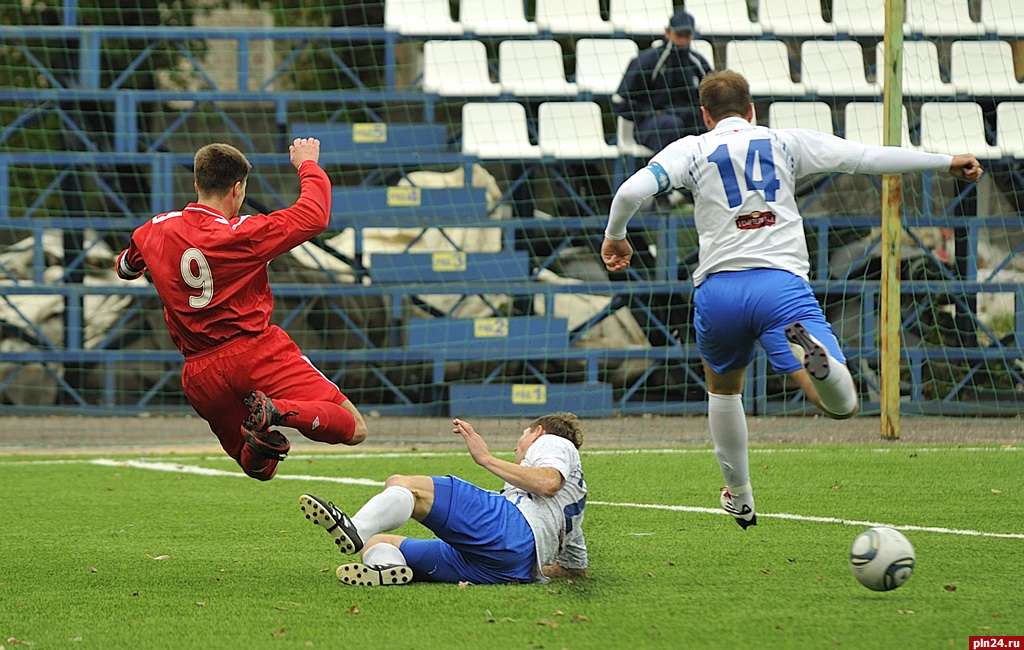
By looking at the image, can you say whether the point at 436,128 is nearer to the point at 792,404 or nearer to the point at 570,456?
the point at 792,404

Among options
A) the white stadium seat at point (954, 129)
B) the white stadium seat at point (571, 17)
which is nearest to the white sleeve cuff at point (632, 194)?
the white stadium seat at point (954, 129)

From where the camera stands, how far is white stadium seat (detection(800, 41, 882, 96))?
45.7 feet

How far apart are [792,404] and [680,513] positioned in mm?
5616

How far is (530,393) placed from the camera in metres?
13.5

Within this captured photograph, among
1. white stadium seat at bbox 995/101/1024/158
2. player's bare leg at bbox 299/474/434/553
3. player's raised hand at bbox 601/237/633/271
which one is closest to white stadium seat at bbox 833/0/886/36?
white stadium seat at bbox 995/101/1024/158

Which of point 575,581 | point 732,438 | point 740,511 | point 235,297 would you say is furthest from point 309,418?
point 740,511

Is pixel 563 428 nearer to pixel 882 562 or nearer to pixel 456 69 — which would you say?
pixel 882 562

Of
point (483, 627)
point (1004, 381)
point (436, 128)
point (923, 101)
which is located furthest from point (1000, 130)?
point (483, 627)

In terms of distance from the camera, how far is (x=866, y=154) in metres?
6.19

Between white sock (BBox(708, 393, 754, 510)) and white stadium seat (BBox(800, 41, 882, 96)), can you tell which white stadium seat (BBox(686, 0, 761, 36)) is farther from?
white sock (BBox(708, 393, 754, 510))

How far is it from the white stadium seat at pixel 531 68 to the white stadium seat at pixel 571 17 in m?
0.39

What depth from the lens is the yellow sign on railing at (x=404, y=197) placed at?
14.4m

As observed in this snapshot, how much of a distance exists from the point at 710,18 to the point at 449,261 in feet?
11.8

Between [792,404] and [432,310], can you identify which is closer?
[792,404]
